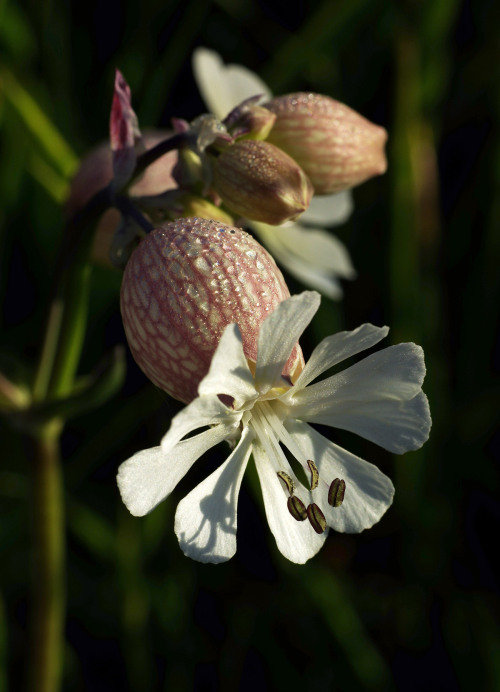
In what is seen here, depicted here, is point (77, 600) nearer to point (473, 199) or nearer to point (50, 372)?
point (50, 372)

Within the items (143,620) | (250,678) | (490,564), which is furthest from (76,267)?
(490,564)

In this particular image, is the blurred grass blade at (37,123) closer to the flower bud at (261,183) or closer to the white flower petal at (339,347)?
the flower bud at (261,183)

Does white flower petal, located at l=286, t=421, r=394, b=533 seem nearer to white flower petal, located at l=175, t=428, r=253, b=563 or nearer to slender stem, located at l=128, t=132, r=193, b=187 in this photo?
white flower petal, located at l=175, t=428, r=253, b=563

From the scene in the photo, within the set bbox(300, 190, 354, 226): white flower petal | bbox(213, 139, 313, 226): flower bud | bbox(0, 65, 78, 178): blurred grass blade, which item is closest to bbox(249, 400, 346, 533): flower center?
bbox(213, 139, 313, 226): flower bud

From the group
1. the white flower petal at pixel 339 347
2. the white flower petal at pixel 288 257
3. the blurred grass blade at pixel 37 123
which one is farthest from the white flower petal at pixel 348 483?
the blurred grass blade at pixel 37 123

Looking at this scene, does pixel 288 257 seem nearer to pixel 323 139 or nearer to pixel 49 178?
pixel 323 139

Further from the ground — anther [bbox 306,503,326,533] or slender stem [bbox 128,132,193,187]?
slender stem [bbox 128,132,193,187]
